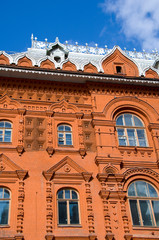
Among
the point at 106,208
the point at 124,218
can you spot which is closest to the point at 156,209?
the point at 124,218

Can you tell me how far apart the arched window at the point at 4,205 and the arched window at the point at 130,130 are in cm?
539

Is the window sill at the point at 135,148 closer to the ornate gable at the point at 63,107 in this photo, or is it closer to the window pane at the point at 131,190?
the window pane at the point at 131,190

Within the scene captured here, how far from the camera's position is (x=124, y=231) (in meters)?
13.2

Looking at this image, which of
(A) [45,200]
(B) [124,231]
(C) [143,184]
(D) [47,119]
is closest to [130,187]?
(C) [143,184]

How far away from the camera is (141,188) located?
1475cm

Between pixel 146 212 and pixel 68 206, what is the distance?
305 cm

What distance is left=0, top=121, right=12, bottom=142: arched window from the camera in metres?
15.2

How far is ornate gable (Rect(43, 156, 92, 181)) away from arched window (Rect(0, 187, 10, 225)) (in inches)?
64.1

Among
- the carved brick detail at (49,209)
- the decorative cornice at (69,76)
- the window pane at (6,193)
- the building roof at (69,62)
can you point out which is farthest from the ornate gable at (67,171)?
the building roof at (69,62)

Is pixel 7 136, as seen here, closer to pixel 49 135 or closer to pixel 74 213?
pixel 49 135

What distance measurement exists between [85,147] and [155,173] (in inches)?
123

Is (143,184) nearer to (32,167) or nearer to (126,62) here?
(32,167)

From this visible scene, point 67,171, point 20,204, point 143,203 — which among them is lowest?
point 20,204

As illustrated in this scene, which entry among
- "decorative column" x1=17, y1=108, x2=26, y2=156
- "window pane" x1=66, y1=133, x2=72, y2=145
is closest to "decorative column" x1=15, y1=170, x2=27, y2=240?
"decorative column" x1=17, y1=108, x2=26, y2=156
